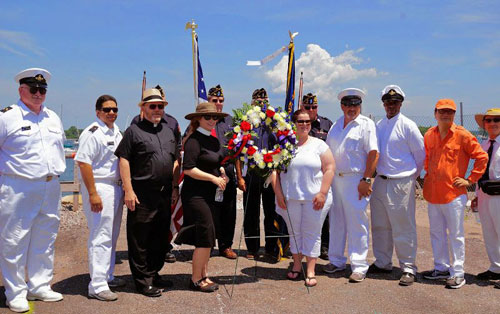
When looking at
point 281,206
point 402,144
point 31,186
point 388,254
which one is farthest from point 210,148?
point 388,254

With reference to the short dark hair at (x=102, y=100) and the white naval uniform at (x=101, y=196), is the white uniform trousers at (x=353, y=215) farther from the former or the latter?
the short dark hair at (x=102, y=100)

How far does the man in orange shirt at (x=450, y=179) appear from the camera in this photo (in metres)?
5.70

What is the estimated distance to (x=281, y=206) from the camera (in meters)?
5.70

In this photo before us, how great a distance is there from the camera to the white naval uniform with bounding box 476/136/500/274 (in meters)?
5.85

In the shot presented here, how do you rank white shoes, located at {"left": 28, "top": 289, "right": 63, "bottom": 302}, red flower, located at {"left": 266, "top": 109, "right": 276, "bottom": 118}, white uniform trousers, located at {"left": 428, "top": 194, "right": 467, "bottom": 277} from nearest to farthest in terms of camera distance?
white shoes, located at {"left": 28, "top": 289, "right": 63, "bottom": 302}
red flower, located at {"left": 266, "top": 109, "right": 276, "bottom": 118}
white uniform trousers, located at {"left": 428, "top": 194, "right": 467, "bottom": 277}

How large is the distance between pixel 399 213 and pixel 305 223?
131 cm

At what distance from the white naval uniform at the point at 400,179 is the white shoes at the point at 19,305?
4.45m

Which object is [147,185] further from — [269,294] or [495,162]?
[495,162]

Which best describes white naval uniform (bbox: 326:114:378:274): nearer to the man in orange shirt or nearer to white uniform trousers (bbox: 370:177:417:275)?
white uniform trousers (bbox: 370:177:417:275)

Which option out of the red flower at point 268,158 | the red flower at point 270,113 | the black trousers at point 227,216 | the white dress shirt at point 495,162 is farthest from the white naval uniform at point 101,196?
the white dress shirt at point 495,162

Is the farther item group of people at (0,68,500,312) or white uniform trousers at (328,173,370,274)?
white uniform trousers at (328,173,370,274)

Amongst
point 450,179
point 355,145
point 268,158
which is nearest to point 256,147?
point 268,158

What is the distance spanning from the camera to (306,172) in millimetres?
5555

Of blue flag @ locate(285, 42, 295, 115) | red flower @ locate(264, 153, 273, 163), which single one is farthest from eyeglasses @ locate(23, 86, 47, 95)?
blue flag @ locate(285, 42, 295, 115)
